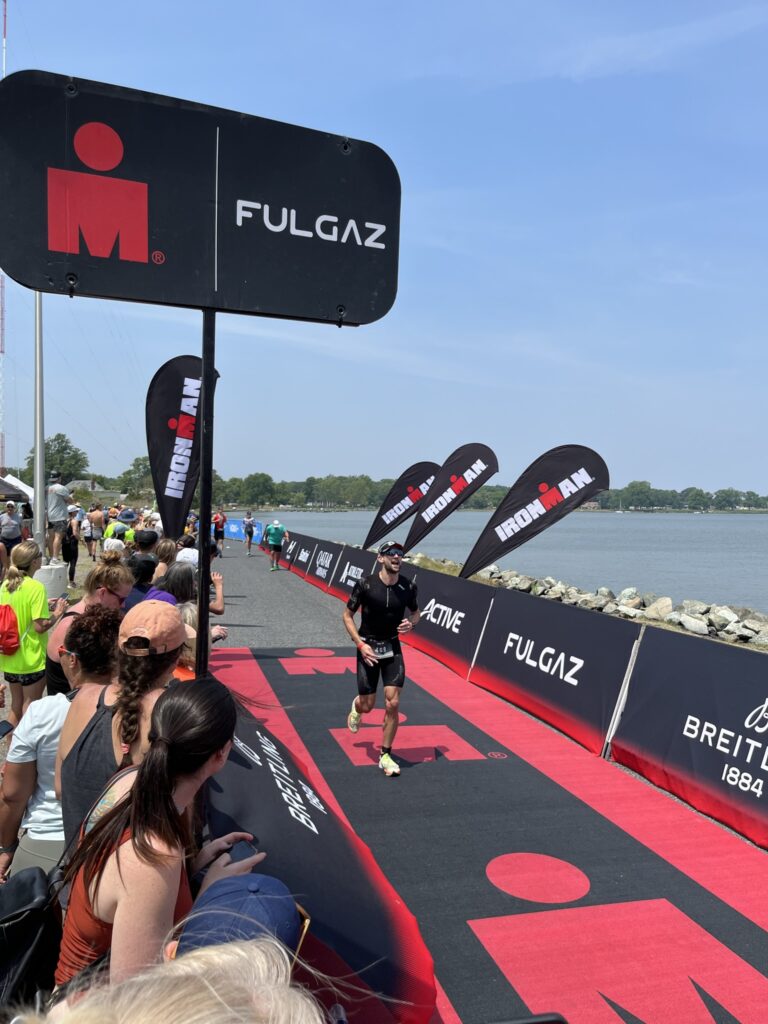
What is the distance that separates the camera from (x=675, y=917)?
4.52m

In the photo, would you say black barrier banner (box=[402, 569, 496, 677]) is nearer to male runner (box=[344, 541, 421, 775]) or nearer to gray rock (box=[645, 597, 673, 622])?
male runner (box=[344, 541, 421, 775])

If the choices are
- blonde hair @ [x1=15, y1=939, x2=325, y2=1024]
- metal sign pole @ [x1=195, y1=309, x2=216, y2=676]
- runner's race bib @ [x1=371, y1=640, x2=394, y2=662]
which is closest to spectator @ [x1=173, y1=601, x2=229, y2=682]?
metal sign pole @ [x1=195, y1=309, x2=216, y2=676]

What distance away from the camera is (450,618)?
37.9 feet

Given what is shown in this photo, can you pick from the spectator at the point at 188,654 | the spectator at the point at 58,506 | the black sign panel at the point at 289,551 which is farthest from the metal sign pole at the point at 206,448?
the black sign panel at the point at 289,551

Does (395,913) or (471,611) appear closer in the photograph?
(395,913)

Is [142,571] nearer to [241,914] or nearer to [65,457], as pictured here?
[241,914]

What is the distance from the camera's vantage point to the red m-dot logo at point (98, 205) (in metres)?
1.93

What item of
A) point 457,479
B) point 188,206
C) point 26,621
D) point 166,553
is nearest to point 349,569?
point 457,479

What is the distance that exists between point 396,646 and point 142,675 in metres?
4.50

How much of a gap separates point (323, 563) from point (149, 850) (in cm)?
2026

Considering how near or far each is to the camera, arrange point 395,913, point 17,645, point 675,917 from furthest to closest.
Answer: point 17,645
point 675,917
point 395,913

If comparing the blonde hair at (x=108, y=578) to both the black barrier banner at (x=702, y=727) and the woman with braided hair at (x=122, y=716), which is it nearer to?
the woman with braided hair at (x=122, y=716)

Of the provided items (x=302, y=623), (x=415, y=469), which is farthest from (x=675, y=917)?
(x=415, y=469)

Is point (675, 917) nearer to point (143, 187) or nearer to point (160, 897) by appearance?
point (160, 897)
